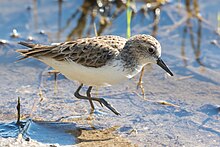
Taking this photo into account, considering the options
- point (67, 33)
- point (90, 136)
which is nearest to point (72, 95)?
point (90, 136)

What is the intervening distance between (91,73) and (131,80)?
1403 millimetres

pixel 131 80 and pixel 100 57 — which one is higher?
pixel 100 57

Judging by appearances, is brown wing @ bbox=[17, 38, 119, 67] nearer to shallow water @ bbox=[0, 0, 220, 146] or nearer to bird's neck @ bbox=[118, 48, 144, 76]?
bird's neck @ bbox=[118, 48, 144, 76]

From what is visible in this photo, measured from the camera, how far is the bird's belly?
5.71 metres

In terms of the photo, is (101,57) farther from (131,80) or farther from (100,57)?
(131,80)

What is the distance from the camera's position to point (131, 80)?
7.11 metres

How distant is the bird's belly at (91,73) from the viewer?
225 inches

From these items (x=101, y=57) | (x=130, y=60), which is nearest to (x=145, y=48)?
(x=130, y=60)

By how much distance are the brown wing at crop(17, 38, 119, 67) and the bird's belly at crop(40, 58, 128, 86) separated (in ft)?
0.16

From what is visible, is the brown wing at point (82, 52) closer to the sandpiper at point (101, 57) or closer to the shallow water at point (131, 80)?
the sandpiper at point (101, 57)

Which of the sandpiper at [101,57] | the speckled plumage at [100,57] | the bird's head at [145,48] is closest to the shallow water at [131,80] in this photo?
the sandpiper at [101,57]

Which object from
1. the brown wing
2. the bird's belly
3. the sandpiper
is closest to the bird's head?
the sandpiper

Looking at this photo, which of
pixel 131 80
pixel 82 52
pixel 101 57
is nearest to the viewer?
pixel 101 57

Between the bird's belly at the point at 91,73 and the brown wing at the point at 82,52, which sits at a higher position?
the brown wing at the point at 82,52
